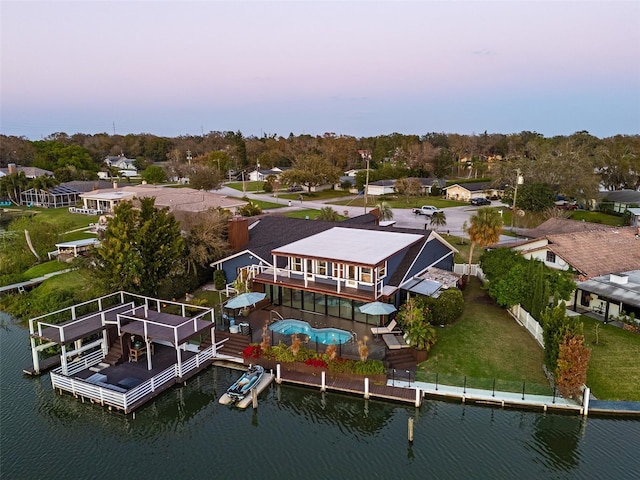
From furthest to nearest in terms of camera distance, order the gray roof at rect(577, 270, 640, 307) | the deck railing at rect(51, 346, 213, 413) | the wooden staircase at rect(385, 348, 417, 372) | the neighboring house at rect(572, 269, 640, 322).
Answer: the neighboring house at rect(572, 269, 640, 322)
the gray roof at rect(577, 270, 640, 307)
the wooden staircase at rect(385, 348, 417, 372)
the deck railing at rect(51, 346, 213, 413)

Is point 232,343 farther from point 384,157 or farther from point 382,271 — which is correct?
point 384,157

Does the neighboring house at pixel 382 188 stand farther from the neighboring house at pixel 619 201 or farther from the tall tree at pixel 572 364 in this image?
the tall tree at pixel 572 364

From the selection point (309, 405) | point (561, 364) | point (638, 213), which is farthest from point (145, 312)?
point (638, 213)

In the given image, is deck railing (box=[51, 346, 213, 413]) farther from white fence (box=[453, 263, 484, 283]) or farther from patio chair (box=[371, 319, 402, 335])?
white fence (box=[453, 263, 484, 283])

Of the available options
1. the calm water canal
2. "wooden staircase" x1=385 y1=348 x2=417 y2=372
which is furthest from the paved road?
the calm water canal

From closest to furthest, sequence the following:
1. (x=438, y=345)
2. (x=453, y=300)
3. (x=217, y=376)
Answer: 1. (x=217, y=376)
2. (x=438, y=345)
3. (x=453, y=300)

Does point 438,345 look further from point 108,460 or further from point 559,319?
point 108,460
